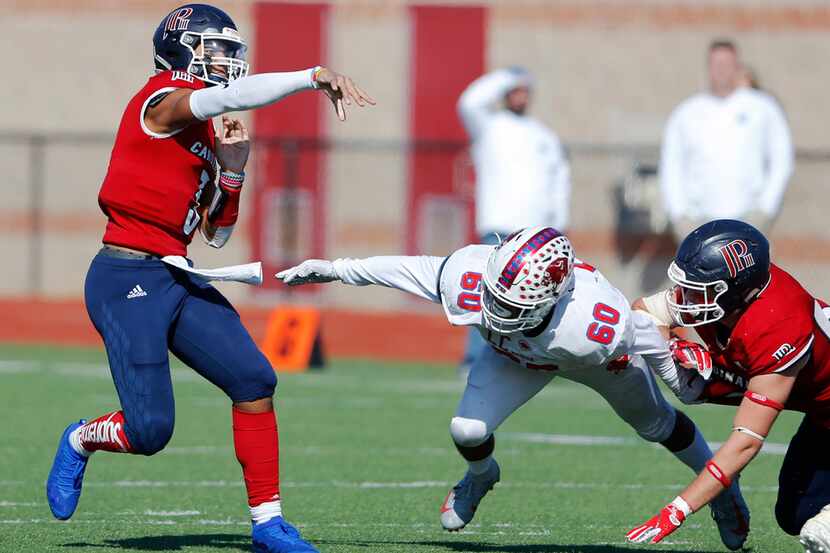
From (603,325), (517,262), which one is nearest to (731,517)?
(603,325)

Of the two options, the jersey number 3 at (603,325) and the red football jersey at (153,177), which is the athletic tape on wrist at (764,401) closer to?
the jersey number 3 at (603,325)

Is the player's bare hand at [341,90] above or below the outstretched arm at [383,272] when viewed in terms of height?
above

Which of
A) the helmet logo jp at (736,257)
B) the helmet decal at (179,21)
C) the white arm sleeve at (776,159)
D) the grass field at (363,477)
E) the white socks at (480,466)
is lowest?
the grass field at (363,477)

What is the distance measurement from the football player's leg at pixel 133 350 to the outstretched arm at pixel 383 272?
0.49 meters

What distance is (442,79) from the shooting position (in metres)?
17.9

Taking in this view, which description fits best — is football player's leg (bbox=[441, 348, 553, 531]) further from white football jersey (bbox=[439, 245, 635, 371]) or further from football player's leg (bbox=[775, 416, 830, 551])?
football player's leg (bbox=[775, 416, 830, 551])

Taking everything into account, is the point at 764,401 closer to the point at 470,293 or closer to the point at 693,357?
the point at 693,357

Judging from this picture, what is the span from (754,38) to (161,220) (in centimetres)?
1252

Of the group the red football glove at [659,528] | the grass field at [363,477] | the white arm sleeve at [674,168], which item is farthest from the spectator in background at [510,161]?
the red football glove at [659,528]

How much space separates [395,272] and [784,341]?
1.48 meters


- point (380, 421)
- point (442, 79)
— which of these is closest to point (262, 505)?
point (380, 421)

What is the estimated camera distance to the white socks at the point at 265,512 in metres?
6.05

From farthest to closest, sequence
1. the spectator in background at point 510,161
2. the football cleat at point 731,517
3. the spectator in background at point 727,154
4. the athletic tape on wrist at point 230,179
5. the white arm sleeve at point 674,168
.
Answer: the spectator in background at point 510,161 < the white arm sleeve at point 674,168 < the spectator in background at point 727,154 < the athletic tape on wrist at point 230,179 < the football cleat at point 731,517

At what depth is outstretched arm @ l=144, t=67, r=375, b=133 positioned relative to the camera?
569 cm
